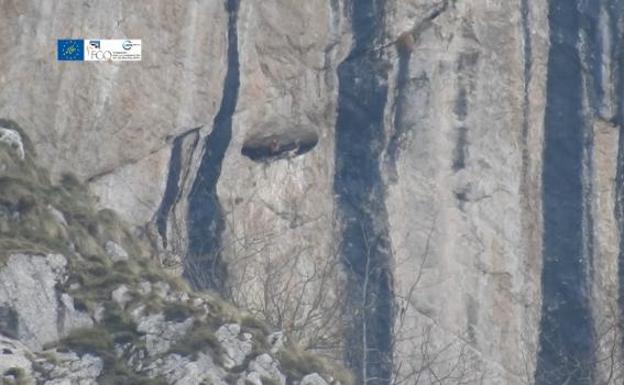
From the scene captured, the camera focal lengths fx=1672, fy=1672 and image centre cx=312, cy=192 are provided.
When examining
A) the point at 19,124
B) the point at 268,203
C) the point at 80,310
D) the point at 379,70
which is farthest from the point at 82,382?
the point at 379,70

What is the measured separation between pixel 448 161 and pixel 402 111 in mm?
865

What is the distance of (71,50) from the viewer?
63.9 ft

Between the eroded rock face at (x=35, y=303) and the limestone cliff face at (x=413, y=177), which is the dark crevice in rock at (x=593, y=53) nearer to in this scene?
the limestone cliff face at (x=413, y=177)

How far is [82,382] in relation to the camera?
1452 cm

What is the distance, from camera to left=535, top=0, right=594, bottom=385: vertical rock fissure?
70.5 ft

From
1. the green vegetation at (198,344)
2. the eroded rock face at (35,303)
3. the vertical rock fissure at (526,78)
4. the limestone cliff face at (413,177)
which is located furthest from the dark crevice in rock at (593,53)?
the eroded rock face at (35,303)

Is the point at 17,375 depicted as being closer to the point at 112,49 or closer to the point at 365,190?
the point at 112,49

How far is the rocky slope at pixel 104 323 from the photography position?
48.4 ft

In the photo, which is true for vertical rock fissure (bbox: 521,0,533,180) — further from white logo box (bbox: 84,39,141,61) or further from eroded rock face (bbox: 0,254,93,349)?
eroded rock face (bbox: 0,254,93,349)

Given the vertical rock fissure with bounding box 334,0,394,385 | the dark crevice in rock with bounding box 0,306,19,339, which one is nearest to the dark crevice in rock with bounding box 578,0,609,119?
the vertical rock fissure with bounding box 334,0,394,385

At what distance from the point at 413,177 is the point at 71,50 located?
4713 millimetres

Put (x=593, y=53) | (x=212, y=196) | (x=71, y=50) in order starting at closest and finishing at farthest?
1. (x=71, y=50)
2. (x=212, y=196)
3. (x=593, y=53)

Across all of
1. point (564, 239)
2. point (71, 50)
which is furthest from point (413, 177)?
point (71, 50)

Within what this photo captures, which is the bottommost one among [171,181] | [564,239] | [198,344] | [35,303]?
[198,344]
